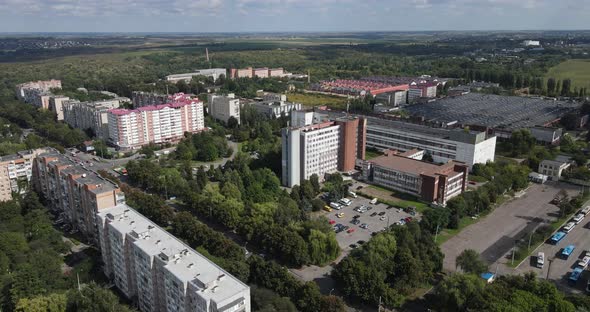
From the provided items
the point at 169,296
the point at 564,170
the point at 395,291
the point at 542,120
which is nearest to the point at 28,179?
the point at 169,296

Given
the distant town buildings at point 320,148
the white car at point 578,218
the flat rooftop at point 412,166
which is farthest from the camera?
the distant town buildings at point 320,148

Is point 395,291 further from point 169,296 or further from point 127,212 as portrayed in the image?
point 127,212

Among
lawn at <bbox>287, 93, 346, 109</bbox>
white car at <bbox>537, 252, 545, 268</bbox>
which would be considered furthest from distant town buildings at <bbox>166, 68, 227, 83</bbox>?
white car at <bbox>537, 252, 545, 268</bbox>

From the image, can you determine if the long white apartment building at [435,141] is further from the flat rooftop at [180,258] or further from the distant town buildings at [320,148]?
the flat rooftop at [180,258]

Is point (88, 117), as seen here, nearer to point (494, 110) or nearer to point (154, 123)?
point (154, 123)

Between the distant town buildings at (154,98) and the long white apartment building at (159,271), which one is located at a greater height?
the distant town buildings at (154,98)

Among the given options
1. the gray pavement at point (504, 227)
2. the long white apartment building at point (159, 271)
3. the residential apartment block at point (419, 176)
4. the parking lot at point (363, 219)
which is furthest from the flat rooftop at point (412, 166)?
the long white apartment building at point (159, 271)
